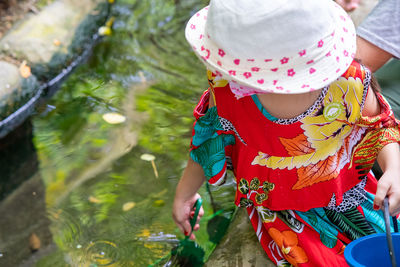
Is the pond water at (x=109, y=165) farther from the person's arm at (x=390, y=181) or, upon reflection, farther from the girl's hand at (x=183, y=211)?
the person's arm at (x=390, y=181)

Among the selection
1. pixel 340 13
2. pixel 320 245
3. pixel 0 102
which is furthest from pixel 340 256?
pixel 0 102

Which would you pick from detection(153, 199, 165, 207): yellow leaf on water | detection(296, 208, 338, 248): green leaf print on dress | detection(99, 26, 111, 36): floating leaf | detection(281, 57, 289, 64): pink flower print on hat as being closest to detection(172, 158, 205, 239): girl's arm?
detection(296, 208, 338, 248): green leaf print on dress

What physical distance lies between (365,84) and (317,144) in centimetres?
22

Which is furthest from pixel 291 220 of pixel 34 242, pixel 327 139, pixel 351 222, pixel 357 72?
pixel 34 242

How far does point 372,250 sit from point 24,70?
7.51 feet

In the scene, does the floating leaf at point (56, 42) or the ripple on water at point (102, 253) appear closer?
the ripple on water at point (102, 253)

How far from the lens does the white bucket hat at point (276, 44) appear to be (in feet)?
3.86

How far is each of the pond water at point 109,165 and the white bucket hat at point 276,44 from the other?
1.03 m

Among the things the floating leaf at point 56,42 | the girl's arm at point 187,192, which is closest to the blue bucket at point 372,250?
the girl's arm at point 187,192

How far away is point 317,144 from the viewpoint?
1516 mm

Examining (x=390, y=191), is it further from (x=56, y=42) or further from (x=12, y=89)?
(x=56, y=42)

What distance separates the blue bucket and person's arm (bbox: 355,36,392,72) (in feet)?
2.40

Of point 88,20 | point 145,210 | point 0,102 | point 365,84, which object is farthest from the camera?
point 88,20

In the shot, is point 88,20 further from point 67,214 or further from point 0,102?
point 67,214
